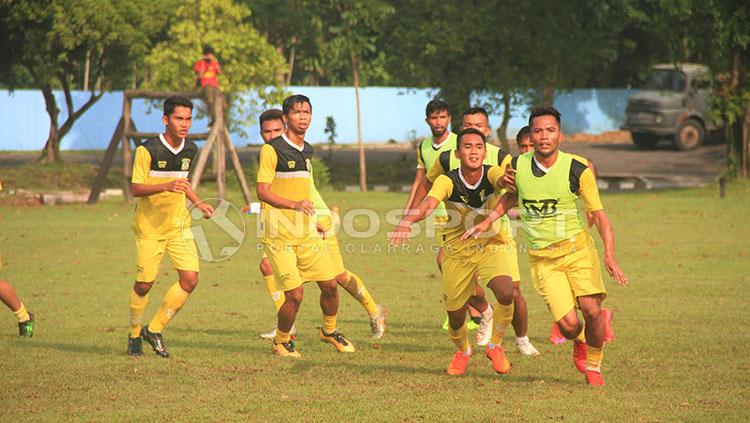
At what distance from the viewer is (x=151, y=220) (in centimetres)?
1038

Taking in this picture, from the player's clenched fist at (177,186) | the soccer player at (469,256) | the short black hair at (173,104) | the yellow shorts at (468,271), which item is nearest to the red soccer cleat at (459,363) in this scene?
the soccer player at (469,256)

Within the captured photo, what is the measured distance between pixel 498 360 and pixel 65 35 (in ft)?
81.7

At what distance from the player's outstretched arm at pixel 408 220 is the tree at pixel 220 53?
2531cm

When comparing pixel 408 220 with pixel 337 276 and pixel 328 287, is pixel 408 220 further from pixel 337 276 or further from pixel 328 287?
pixel 337 276

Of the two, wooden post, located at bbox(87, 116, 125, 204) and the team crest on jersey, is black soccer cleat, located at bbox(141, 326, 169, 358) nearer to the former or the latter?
the team crest on jersey

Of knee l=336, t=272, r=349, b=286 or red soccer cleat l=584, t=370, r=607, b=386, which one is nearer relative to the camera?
red soccer cleat l=584, t=370, r=607, b=386

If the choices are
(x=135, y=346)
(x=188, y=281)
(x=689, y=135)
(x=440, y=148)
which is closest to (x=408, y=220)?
(x=440, y=148)

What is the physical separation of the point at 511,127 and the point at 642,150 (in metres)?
10.9

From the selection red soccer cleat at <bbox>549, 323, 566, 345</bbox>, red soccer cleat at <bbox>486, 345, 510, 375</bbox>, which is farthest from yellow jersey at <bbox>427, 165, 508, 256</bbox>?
red soccer cleat at <bbox>549, 323, 566, 345</bbox>

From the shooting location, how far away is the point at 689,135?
1734 inches

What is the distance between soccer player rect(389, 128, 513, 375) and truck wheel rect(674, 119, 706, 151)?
117ft

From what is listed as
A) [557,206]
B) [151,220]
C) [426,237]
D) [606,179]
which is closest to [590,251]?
[557,206]

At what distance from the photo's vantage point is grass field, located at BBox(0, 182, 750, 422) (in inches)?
319

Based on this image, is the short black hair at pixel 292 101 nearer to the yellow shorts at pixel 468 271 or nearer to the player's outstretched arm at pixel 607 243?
the yellow shorts at pixel 468 271
